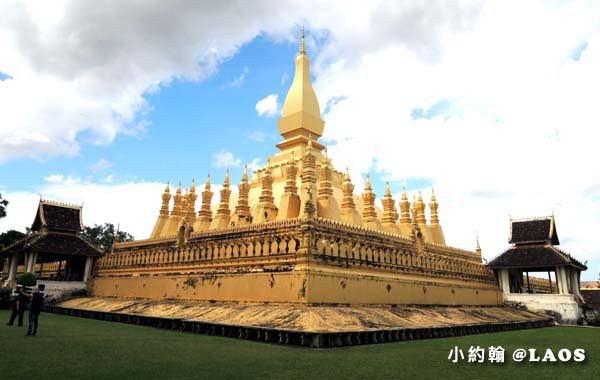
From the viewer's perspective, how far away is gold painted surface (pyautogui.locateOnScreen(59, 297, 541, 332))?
10070mm

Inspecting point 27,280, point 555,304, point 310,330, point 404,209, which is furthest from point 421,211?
point 27,280

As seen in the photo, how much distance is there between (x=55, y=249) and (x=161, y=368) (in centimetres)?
1941

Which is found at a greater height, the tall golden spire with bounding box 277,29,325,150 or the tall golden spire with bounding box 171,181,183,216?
the tall golden spire with bounding box 277,29,325,150

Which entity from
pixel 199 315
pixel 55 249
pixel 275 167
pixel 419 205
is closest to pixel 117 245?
pixel 55 249

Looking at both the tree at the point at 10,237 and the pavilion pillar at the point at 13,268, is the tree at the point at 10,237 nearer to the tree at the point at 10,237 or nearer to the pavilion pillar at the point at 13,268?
the tree at the point at 10,237

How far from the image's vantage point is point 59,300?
21.1 m

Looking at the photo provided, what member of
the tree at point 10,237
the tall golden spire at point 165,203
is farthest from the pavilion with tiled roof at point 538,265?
the tree at point 10,237

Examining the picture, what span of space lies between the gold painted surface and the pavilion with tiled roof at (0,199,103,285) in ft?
21.3

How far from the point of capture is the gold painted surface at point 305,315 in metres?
10.1

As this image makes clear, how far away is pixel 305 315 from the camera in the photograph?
33.8 ft

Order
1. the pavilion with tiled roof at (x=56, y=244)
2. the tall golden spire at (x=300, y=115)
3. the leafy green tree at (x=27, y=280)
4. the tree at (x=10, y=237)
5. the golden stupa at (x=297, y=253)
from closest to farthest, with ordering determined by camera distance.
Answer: the golden stupa at (x=297, y=253) → the leafy green tree at (x=27, y=280) → the pavilion with tiled roof at (x=56, y=244) → the tall golden spire at (x=300, y=115) → the tree at (x=10, y=237)

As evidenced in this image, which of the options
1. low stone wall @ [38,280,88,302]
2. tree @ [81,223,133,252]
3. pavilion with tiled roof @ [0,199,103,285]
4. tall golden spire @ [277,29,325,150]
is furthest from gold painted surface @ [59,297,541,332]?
tree @ [81,223,133,252]

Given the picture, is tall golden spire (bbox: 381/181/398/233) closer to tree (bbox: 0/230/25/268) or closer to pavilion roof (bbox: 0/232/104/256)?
pavilion roof (bbox: 0/232/104/256)

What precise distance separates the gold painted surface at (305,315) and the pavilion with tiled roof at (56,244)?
649cm
